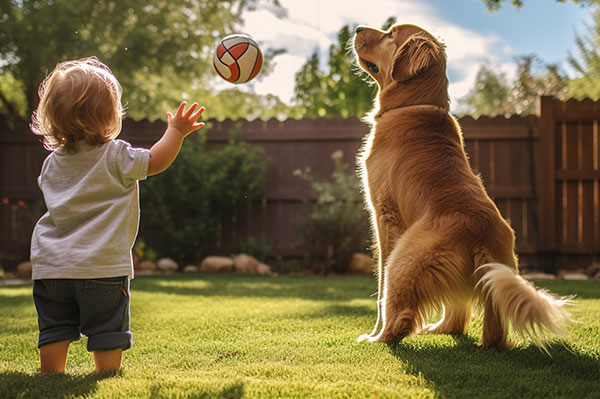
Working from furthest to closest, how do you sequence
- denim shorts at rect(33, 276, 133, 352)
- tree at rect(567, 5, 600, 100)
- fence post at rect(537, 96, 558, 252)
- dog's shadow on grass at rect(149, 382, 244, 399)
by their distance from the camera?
tree at rect(567, 5, 600, 100)
fence post at rect(537, 96, 558, 252)
denim shorts at rect(33, 276, 133, 352)
dog's shadow on grass at rect(149, 382, 244, 399)

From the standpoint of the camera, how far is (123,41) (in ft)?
32.9

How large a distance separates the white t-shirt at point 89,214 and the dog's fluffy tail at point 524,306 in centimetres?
159

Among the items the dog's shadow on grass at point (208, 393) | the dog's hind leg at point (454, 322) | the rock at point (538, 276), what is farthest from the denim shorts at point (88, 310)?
the rock at point (538, 276)

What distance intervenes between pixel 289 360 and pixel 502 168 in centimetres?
638

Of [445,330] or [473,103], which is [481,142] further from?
[473,103]

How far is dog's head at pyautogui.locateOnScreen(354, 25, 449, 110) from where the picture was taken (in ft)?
11.1

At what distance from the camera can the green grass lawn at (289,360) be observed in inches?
78.8

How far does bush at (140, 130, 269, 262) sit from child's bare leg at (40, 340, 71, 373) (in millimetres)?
5309

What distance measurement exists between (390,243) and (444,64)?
124 centimetres

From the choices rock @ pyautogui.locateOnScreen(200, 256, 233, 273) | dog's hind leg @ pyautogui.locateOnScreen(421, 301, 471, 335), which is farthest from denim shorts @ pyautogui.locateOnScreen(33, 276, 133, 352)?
rock @ pyautogui.locateOnScreen(200, 256, 233, 273)

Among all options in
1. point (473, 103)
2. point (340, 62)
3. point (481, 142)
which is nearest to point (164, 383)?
point (481, 142)

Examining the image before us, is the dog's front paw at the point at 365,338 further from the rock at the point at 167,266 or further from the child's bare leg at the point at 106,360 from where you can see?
the rock at the point at 167,266

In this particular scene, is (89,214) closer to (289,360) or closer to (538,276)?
(289,360)

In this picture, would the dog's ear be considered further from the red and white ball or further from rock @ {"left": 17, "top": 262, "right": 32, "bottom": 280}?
rock @ {"left": 17, "top": 262, "right": 32, "bottom": 280}
